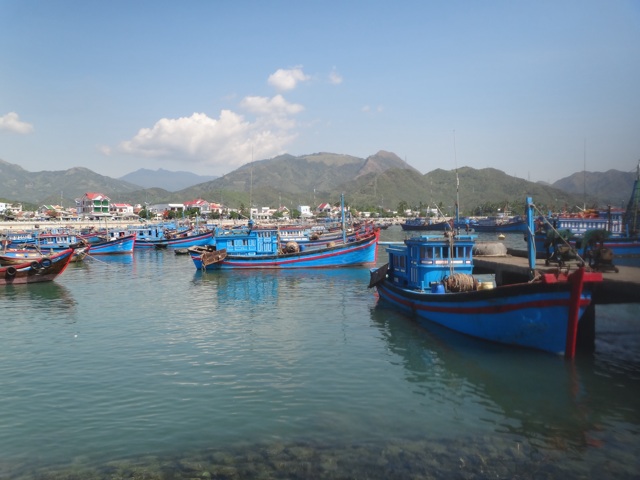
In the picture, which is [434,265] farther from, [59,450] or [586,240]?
[59,450]

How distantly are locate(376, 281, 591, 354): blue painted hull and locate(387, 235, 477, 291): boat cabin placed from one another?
2755mm

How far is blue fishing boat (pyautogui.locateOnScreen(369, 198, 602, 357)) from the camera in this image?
17016mm

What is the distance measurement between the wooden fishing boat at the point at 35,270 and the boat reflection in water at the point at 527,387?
31003 millimetres

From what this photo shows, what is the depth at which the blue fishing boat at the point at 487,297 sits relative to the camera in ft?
55.8

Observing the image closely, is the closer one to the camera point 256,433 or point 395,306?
point 256,433

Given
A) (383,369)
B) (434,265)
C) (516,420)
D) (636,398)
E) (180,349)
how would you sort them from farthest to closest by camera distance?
(434,265) < (180,349) < (383,369) < (636,398) < (516,420)

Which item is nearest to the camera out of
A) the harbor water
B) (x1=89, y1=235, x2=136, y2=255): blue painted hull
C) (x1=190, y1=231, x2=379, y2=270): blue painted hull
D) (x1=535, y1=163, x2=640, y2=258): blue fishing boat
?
the harbor water

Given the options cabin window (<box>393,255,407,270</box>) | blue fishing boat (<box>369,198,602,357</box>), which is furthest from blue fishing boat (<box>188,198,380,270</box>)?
blue fishing boat (<box>369,198,602,357</box>)

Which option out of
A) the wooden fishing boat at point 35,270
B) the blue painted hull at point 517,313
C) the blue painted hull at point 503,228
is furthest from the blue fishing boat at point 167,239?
the blue painted hull at point 503,228

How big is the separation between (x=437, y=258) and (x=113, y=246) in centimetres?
5644

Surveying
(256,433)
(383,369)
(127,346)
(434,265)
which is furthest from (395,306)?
(256,433)

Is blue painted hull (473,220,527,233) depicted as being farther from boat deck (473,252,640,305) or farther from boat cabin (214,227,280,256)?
boat deck (473,252,640,305)

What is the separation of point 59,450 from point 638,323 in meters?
23.2

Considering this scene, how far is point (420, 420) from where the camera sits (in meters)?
13.3
